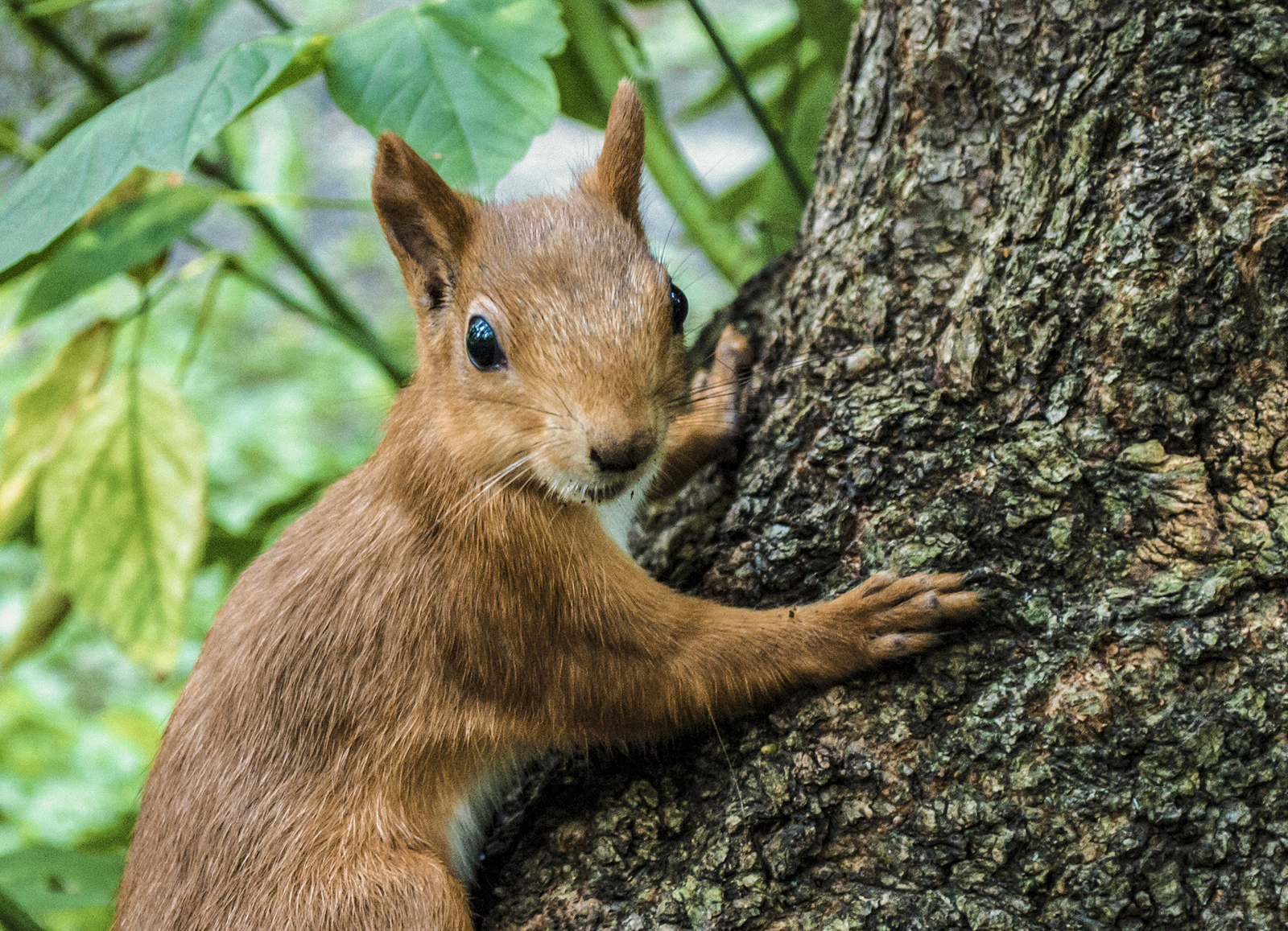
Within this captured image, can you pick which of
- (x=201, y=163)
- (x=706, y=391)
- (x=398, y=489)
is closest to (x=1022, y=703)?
(x=706, y=391)

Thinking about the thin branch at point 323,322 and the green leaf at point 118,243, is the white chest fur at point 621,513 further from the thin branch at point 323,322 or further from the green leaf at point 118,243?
the green leaf at point 118,243

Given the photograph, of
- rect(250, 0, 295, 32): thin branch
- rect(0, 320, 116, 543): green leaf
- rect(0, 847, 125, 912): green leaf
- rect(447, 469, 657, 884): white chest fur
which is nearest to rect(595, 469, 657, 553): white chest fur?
rect(447, 469, 657, 884): white chest fur

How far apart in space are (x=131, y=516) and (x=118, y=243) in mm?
667

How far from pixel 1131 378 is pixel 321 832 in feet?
4.92

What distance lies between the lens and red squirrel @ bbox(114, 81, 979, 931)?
1.73m

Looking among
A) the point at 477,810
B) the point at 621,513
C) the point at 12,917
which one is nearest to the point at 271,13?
the point at 621,513

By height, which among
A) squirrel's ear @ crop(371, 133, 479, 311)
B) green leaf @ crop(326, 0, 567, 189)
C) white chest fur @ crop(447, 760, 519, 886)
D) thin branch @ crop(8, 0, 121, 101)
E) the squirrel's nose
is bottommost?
white chest fur @ crop(447, 760, 519, 886)

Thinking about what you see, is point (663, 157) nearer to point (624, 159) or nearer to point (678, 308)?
point (624, 159)

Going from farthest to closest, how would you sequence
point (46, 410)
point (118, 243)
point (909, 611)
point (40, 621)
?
point (40, 621) < point (46, 410) < point (118, 243) < point (909, 611)

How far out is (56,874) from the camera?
2205 millimetres

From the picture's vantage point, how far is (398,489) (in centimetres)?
194

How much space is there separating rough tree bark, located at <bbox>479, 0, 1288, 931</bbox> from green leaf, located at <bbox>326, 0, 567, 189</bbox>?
0.64m

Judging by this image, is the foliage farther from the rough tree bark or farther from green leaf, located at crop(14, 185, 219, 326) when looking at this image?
the rough tree bark

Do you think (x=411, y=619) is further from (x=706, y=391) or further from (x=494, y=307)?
(x=706, y=391)
